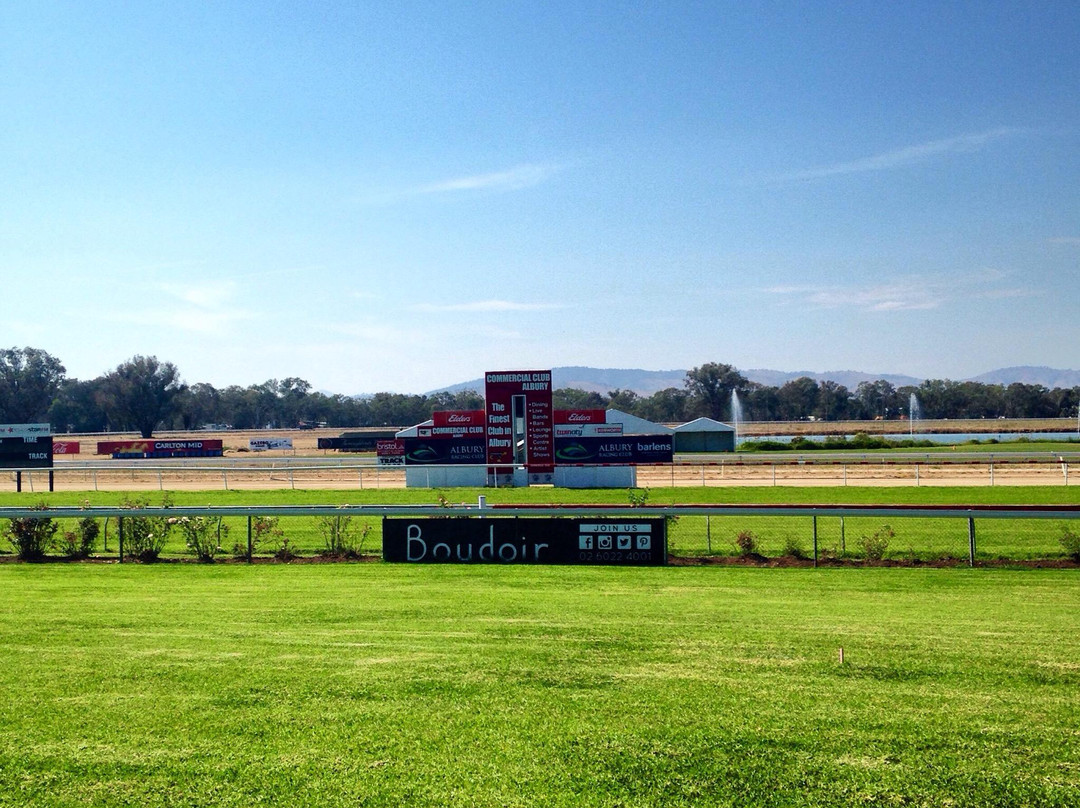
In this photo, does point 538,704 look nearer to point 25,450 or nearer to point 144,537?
point 144,537

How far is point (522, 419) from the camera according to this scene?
31438mm

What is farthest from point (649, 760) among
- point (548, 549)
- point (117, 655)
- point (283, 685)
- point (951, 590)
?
point (548, 549)

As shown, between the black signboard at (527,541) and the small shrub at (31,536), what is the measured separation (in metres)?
6.60

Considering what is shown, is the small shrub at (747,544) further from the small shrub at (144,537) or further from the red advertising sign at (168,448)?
the red advertising sign at (168,448)

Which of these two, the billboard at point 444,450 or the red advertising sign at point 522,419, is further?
the billboard at point 444,450

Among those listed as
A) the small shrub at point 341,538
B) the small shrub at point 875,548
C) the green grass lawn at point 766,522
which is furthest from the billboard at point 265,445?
the small shrub at point 875,548

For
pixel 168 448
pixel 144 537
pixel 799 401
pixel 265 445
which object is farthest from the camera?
pixel 799 401

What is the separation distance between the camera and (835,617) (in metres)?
8.93

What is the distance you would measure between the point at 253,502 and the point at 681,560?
1704cm

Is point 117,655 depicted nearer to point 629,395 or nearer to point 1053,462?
point 1053,462

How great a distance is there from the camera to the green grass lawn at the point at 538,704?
4.54m

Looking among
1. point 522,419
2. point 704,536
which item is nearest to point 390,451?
point 522,419

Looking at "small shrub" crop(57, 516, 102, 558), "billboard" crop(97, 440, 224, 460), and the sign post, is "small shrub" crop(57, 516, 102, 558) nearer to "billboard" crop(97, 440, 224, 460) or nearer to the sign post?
the sign post

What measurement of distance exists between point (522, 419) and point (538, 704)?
25.7 metres
